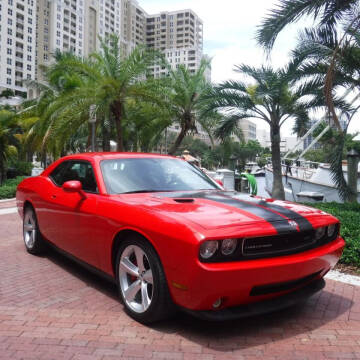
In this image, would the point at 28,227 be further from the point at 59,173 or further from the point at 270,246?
the point at 270,246

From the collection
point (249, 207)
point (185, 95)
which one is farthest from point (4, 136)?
point (249, 207)

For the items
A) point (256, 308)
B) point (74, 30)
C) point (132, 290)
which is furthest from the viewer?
point (74, 30)

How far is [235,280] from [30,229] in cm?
398

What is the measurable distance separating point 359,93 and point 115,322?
9150mm

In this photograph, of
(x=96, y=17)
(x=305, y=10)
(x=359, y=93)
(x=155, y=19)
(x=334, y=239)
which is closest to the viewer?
(x=334, y=239)

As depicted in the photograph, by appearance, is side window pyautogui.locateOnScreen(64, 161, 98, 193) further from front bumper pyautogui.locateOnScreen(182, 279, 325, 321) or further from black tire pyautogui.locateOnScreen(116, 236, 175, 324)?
front bumper pyautogui.locateOnScreen(182, 279, 325, 321)

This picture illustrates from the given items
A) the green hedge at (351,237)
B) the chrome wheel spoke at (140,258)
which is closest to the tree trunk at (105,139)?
the green hedge at (351,237)

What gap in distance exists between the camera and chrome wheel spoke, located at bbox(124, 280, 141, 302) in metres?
3.42

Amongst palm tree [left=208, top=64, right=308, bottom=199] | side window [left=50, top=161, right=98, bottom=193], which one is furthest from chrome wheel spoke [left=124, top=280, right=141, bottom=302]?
palm tree [left=208, top=64, right=308, bottom=199]

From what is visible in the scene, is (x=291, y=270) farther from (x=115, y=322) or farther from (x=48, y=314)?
(x=48, y=314)

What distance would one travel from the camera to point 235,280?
287 centimetres

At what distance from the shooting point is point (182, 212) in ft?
10.7

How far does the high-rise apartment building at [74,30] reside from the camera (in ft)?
289

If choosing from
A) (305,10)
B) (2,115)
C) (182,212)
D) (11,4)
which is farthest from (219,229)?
(11,4)
